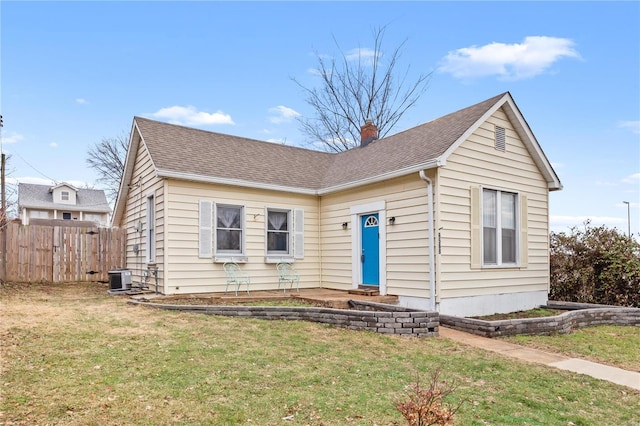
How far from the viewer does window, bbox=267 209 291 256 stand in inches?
462

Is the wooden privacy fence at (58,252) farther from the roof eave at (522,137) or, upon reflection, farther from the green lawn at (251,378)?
the roof eave at (522,137)

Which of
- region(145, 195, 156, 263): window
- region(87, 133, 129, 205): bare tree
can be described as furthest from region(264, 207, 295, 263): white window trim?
region(87, 133, 129, 205): bare tree

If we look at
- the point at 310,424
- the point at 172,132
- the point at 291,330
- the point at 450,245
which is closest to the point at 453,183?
the point at 450,245

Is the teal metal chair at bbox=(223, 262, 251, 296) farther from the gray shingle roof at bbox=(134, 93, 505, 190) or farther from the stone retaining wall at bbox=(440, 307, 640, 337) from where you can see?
the stone retaining wall at bbox=(440, 307, 640, 337)

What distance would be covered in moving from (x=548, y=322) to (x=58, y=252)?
45.1ft

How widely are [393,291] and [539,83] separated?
29.4 ft

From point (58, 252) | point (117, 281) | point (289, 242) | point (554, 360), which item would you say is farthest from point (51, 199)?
point (554, 360)

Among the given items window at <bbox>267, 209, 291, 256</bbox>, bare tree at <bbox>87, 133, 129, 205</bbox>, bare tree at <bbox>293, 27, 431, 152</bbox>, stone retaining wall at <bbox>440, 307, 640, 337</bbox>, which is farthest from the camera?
bare tree at <bbox>87, 133, 129, 205</bbox>

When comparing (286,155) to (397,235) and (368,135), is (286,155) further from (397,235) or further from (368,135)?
(397,235)

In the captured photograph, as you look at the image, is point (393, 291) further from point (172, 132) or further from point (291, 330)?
point (172, 132)

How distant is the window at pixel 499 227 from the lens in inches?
401

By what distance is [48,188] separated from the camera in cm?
3772

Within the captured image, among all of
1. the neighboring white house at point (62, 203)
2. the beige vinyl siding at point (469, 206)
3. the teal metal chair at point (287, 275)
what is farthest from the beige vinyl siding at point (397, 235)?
the neighboring white house at point (62, 203)

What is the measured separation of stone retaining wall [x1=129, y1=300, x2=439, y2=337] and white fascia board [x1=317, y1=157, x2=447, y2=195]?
312 cm
